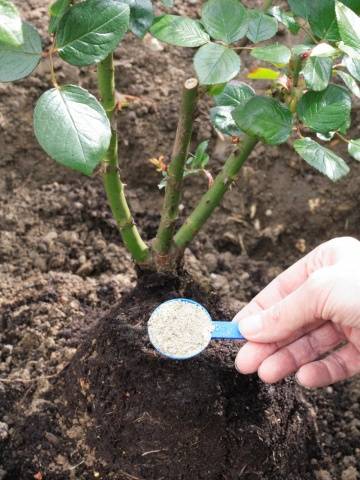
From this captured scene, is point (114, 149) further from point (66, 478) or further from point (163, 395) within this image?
point (66, 478)

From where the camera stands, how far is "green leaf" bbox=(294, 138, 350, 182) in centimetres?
99

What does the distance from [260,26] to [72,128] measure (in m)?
0.42

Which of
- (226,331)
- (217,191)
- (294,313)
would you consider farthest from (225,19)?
(226,331)

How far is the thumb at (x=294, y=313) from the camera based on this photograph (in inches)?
45.4

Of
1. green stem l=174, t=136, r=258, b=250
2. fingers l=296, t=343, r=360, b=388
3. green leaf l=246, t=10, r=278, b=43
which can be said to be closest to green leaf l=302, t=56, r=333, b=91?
green leaf l=246, t=10, r=278, b=43

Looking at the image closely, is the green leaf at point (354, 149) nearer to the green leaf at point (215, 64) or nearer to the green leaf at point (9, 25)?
the green leaf at point (215, 64)

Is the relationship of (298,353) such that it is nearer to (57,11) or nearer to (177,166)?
(177,166)

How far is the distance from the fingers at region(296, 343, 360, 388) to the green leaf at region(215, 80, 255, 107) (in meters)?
0.59

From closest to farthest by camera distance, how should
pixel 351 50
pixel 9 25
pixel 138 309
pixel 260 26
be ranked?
pixel 9 25 → pixel 351 50 → pixel 260 26 → pixel 138 309

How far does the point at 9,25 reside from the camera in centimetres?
72

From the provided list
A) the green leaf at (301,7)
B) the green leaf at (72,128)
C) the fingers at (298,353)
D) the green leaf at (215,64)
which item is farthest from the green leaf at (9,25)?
the fingers at (298,353)

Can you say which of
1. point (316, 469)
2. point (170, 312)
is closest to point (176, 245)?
point (170, 312)

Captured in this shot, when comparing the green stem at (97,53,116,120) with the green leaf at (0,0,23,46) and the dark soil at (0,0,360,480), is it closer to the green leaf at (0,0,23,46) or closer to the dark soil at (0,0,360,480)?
the dark soil at (0,0,360,480)

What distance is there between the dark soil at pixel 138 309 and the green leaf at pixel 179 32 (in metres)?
0.30
